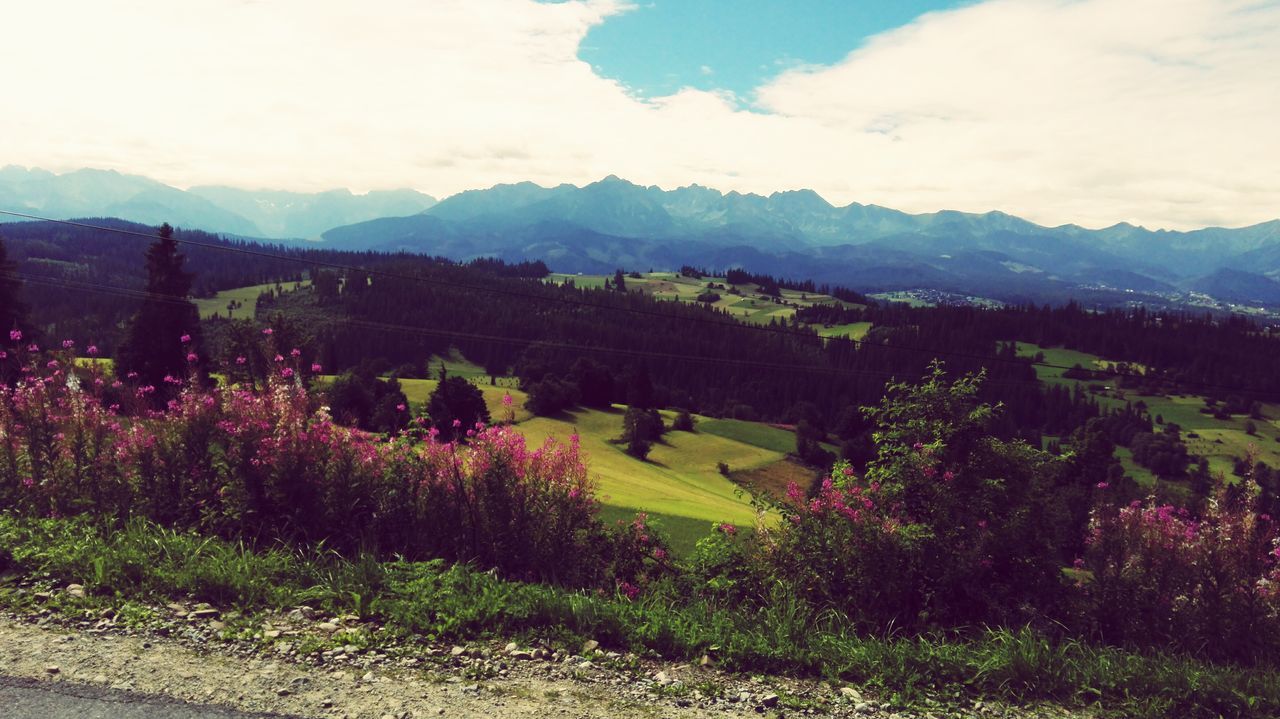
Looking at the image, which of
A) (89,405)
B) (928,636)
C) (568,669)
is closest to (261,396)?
(89,405)

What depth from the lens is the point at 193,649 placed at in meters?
6.48

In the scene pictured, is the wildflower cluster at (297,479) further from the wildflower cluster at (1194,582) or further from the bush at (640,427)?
the bush at (640,427)

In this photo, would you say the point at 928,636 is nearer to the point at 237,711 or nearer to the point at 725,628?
the point at 725,628

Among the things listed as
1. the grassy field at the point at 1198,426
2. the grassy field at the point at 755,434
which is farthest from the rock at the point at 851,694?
the grassy field at the point at 1198,426

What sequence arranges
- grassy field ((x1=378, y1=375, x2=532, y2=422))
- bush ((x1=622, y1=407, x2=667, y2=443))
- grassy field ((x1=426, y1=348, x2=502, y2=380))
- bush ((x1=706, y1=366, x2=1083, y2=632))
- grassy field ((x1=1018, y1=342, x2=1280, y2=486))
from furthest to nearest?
grassy field ((x1=426, y1=348, x2=502, y2=380)) < grassy field ((x1=1018, y1=342, x2=1280, y2=486)) < grassy field ((x1=378, y1=375, x2=532, y2=422)) < bush ((x1=622, y1=407, x2=667, y2=443)) < bush ((x1=706, y1=366, x2=1083, y2=632))

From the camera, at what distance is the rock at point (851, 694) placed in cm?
634

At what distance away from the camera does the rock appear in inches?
249

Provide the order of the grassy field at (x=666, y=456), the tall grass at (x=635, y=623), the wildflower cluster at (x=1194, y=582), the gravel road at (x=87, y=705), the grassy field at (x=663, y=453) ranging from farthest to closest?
1. the grassy field at (x=666, y=456)
2. the grassy field at (x=663, y=453)
3. the wildflower cluster at (x=1194, y=582)
4. the tall grass at (x=635, y=623)
5. the gravel road at (x=87, y=705)

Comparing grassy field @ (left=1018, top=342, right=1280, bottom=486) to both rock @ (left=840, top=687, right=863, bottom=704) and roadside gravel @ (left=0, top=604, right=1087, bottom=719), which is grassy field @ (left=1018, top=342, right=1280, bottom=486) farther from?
roadside gravel @ (left=0, top=604, right=1087, bottom=719)

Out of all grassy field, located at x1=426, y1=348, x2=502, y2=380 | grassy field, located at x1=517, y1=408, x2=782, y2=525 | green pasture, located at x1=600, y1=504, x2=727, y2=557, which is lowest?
grassy field, located at x1=426, y1=348, x2=502, y2=380

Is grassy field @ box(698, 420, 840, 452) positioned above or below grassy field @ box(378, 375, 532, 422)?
below

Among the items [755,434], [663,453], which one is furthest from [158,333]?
[755,434]

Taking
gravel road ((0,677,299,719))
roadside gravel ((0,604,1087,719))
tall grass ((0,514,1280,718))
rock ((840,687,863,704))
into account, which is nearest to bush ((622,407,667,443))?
tall grass ((0,514,1280,718))

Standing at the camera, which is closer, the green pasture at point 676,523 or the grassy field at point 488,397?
the green pasture at point 676,523
